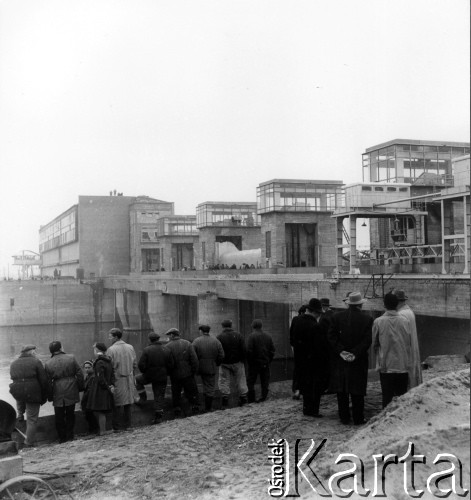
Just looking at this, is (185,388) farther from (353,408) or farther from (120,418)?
(353,408)

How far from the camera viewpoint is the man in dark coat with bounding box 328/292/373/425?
7.07 meters

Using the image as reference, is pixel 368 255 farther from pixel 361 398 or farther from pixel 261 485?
pixel 261 485

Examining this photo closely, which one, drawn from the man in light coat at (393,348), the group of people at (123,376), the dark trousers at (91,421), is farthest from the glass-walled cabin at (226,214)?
the man in light coat at (393,348)

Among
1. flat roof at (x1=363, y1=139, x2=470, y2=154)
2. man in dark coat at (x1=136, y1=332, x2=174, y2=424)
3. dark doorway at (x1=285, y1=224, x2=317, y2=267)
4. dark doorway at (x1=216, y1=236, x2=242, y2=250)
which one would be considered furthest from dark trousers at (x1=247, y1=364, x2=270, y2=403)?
dark doorway at (x1=216, y1=236, x2=242, y2=250)

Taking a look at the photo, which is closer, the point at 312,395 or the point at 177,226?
the point at 312,395

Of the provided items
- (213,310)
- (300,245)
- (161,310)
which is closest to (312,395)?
(213,310)

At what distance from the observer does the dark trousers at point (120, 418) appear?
880 cm

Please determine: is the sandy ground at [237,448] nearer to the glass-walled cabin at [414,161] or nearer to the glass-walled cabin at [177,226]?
the glass-walled cabin at [414,161]

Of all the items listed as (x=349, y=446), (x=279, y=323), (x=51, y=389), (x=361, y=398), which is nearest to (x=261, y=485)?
(x=349, y=446)

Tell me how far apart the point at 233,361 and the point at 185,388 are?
0.97 metres

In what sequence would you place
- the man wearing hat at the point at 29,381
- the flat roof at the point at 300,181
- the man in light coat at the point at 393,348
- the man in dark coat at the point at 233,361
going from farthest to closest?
the flat roof at the point at 300,181
the man in dark coat at the point at 233,361
the man wearing hat at the point at 29,381
the man in light coat at the point at 393,348

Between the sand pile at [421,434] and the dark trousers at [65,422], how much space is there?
15.1ft

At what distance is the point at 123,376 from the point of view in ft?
28.7

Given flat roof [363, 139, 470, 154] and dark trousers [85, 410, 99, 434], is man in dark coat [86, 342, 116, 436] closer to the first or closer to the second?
dark trousers [85, 410, 99, 434]
